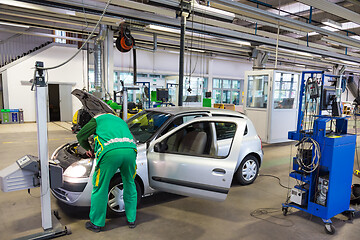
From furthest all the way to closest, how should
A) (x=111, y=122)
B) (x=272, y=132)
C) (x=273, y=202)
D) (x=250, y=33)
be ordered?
(x=250, y=33) < (x=272, y=132) < (x=273, y=202) < (x=111, y=122)

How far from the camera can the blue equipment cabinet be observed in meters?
3.07

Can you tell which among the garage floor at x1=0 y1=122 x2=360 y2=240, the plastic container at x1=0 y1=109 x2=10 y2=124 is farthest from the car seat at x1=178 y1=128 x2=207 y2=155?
the plastic container at x1=0 y1=109 x2=10 y2=124

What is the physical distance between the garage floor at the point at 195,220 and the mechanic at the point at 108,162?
226 millimetres

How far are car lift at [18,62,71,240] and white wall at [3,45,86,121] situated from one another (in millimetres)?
11247

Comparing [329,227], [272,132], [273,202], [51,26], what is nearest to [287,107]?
[272,132]

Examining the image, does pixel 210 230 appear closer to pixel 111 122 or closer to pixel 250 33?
pixel 111 122

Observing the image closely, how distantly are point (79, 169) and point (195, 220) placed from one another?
1.58 m

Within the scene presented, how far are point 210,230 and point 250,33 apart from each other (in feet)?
27.3

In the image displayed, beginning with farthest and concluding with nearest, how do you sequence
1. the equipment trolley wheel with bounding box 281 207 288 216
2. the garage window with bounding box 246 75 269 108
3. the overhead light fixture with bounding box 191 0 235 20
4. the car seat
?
the garage window with bounding box 246 75 269 108 → the overhead light fixture with bounding box 191 0 235 20 → the car seat → the equipment trolley wheel with bounding box 281 207 288 216

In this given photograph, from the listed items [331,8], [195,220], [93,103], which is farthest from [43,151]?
[331,8]

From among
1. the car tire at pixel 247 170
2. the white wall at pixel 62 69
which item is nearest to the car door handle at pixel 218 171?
the car tire at pixel 247 170

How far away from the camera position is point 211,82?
18625 mm

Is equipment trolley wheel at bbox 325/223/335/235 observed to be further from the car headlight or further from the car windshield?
the car headlight

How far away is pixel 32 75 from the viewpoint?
12883 mm
